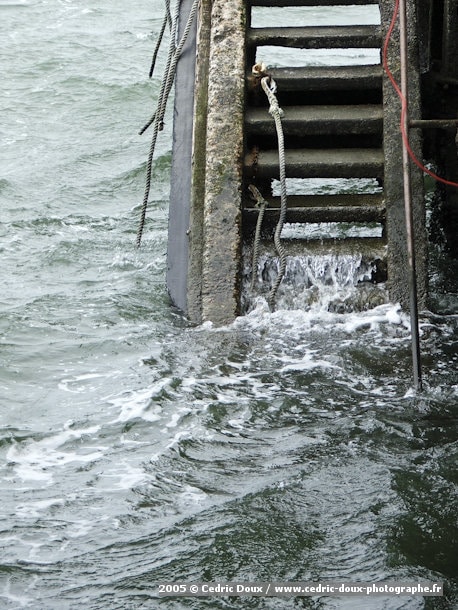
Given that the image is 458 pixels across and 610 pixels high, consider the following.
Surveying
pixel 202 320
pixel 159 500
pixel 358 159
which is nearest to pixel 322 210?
pixel 358 159

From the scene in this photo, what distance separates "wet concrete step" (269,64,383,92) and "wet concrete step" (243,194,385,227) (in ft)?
2.70

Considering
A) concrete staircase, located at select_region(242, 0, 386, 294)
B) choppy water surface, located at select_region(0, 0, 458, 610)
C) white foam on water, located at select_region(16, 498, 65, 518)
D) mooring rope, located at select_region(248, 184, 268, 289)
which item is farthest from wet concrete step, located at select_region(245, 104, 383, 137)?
white foam on water, located at select_region(16, 498, 65, 518)

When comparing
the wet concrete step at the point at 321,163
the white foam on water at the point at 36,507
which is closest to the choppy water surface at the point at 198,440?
the white foam on water at the point at 36,507

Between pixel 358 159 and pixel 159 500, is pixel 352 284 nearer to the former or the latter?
pixel 358 159

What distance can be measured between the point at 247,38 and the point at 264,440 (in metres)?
3.27

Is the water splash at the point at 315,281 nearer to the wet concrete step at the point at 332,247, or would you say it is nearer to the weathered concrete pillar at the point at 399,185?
the wet concrete step at the point at 332,247

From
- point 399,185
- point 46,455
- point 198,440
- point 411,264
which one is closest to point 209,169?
point 399,185

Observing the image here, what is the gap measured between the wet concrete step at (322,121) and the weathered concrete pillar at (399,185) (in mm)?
169

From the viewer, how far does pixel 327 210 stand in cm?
688

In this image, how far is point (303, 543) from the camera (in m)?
4.39

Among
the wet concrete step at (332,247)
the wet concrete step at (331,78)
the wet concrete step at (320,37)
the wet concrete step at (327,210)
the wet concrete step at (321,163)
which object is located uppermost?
the wet concrete step at (320,37)

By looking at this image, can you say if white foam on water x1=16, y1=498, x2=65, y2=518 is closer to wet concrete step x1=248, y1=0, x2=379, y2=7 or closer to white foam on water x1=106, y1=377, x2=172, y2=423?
white foam on water x1=106, y1=377, x2=172, y2=423

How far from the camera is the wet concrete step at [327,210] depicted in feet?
22.5

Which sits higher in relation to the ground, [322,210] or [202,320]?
[322,210]
